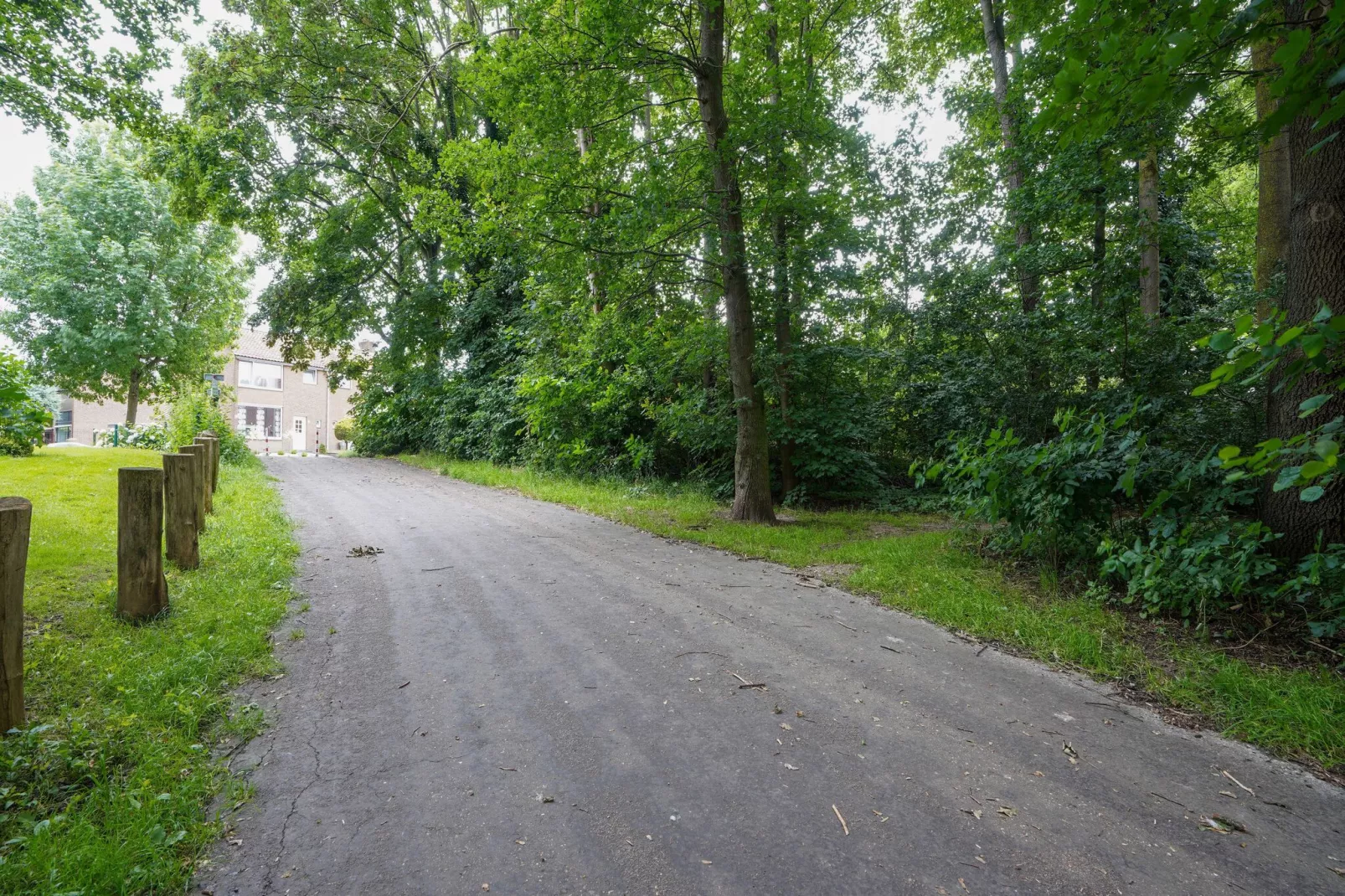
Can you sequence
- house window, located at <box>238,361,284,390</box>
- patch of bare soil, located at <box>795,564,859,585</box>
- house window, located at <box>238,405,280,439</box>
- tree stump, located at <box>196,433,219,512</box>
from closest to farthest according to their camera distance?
patch of bare soil, located at <box>795,564,859,585</box> → tree stump, located at <box>196,433,219,512</box> → house window, located at <box>238,405,280,439</box> → house window, located at <box>238,361,284,390</box>

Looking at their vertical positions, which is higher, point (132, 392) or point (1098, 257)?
point (1098, 257)

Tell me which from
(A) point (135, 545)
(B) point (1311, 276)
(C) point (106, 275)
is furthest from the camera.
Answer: (C) point (106, 275)

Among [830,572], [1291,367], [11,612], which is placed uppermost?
[1291,367]

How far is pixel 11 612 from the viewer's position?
2791 mm

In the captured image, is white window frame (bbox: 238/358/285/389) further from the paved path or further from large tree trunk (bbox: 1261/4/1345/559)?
large tree trunk (bbox: 1261/4/1345/559)

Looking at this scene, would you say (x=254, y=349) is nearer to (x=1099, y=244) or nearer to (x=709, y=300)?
(x=709, y=300)

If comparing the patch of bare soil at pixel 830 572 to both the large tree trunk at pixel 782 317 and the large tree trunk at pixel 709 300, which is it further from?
the large tree trunk at pixel 782 317

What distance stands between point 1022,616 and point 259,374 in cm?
4562

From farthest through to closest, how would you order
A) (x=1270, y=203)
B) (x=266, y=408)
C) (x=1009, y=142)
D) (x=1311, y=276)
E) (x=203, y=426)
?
(x=266, y=408), (x=203, y=426), (x=1009, y=142), (x=1270, y=203), (x=1311, y=276)

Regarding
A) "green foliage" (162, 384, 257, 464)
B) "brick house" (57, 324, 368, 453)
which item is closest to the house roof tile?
"brick house" (57, 324, 368, 453)

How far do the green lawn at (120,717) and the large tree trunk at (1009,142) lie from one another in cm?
1002

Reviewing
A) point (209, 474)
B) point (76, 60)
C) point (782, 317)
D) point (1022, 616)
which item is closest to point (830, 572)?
point (1022, 616)

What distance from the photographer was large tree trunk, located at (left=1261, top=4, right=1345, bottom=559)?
14.0 feet

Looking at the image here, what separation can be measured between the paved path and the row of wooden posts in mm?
970
